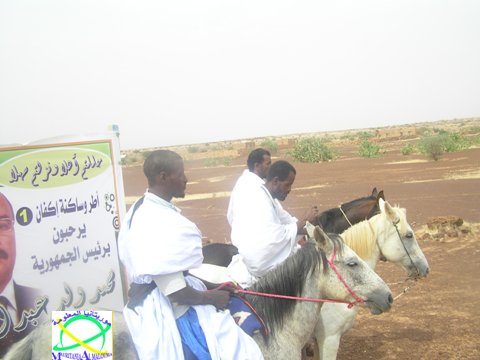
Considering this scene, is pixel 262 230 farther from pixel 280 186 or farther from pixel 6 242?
pixel 6 242

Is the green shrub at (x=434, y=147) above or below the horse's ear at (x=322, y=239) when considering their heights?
below

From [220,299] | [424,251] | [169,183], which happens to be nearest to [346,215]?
[220,299]

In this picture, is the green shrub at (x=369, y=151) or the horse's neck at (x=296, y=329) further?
the green shrub at (x=369, y=151)

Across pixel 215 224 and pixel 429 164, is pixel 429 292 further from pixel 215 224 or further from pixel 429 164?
pixel 429 164

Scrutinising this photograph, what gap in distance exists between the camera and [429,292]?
23.9 feet

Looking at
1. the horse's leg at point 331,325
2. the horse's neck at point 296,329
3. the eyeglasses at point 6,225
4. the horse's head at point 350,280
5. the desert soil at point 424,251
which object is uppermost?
the eyeglasses at point 6,225

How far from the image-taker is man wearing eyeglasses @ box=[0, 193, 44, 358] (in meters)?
3.81

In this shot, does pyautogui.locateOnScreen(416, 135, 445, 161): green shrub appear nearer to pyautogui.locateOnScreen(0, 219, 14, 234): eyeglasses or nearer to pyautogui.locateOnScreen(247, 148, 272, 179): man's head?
pyautogui.locateOnScreen(247, 148, 272, 179): man's head

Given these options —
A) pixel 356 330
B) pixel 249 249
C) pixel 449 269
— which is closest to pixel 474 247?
pixel 449 269

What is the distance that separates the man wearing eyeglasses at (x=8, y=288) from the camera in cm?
381

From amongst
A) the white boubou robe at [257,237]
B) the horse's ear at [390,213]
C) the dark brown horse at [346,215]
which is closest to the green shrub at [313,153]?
the dark brown horse at [346,215]

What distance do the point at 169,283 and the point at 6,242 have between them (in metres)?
2.53

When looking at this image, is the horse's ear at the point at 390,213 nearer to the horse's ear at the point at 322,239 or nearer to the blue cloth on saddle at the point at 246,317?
the horse's ear at the point at 322,239

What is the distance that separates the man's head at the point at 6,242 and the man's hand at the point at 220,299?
2545 mm
